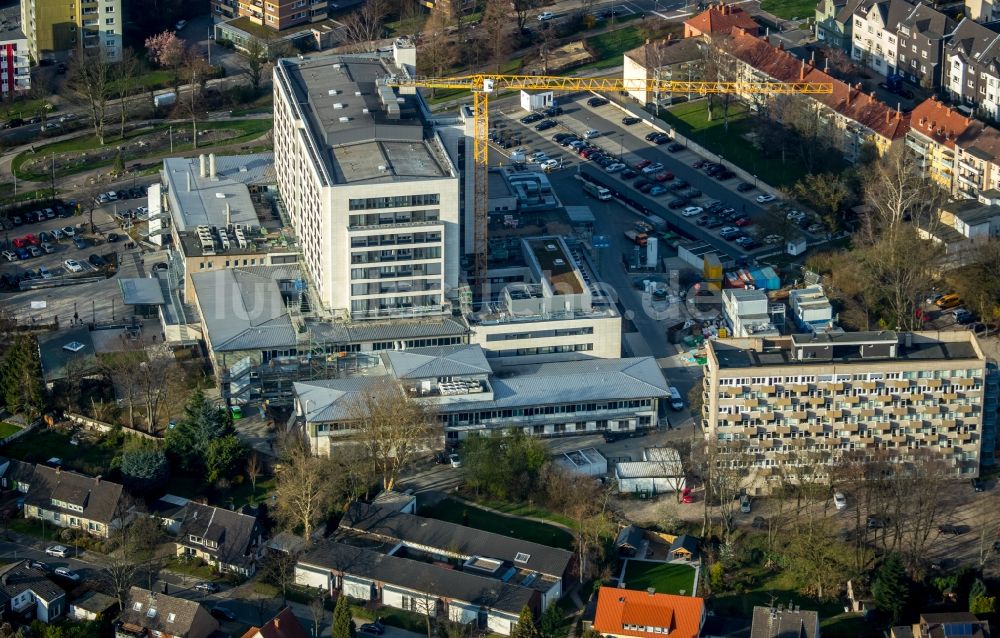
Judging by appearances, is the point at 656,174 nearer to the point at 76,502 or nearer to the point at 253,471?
the point at 253,471

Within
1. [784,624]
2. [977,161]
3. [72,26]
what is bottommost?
[784,624]

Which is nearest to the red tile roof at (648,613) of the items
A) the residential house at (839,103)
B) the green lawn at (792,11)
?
the residential house at (839,103)

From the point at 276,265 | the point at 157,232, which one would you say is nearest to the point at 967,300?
the point at 276,265

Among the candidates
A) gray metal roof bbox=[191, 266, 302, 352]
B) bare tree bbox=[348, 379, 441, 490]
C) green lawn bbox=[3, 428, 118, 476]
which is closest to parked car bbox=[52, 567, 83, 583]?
green lawn bbox=[3, 428, 118, 476]

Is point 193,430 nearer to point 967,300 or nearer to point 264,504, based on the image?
point 264,504

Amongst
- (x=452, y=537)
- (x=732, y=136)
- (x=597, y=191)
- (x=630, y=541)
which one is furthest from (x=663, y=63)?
(x=452, y=537)

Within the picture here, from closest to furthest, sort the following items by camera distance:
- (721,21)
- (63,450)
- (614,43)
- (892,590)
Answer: (892,590) → (63,450) → (721,21) → (614,43)
